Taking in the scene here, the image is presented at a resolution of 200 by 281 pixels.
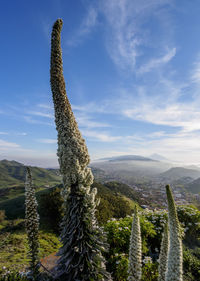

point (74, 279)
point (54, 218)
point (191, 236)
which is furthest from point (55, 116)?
point (54, 218)

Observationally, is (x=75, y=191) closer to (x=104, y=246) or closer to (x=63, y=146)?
(x=63, y=146)

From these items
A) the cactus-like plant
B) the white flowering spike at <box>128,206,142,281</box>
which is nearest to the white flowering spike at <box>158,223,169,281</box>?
the white flowering spike at <box>128,206,142,281</box>

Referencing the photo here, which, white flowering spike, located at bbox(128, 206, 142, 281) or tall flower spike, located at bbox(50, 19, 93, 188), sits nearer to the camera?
white flowering spike, located at bbox(128, 206, 142, 281)

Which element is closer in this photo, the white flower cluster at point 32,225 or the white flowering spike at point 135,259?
the white flowering spike at point 135,259

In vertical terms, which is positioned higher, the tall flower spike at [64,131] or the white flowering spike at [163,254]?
the tall flower spike at [64,131]

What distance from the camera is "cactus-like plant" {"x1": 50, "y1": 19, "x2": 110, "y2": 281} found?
145 inches

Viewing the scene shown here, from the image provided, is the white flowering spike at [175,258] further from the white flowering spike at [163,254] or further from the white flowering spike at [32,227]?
the white flowering spike at [32,227]

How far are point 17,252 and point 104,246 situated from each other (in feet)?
34.0

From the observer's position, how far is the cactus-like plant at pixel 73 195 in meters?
3.67

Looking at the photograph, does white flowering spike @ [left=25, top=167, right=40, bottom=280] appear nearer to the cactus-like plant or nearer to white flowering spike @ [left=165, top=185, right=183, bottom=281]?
the cactus-like plant

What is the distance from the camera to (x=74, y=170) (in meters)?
3.70

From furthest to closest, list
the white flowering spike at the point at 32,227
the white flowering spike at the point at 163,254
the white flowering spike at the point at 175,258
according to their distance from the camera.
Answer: the white flowering spike at the point at 32,227, the white flowering spike at the point at 163,254, the white flowering spike at the point at 175,258

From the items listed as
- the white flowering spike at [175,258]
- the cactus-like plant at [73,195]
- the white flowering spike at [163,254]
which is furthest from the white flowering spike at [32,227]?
the white flowering spike at [175,258]

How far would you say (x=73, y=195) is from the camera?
381 centimetres
